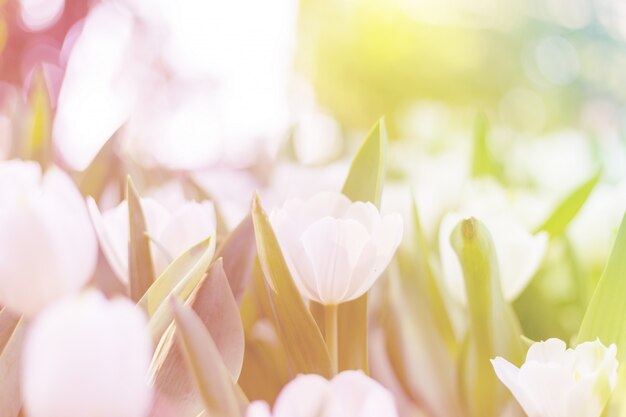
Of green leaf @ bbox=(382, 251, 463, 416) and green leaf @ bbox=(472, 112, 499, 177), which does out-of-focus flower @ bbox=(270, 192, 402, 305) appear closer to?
green leaf @ bbox=(382, 251, 463, 416)

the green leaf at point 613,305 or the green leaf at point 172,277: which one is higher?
the green leaf at point 613,305

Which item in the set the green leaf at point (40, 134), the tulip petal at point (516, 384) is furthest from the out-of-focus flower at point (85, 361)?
the green leaf at point (40, 134)

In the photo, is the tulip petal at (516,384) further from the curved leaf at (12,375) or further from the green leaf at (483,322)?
the curved leaf at (12,375)

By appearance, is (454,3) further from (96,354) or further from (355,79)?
(96,354)

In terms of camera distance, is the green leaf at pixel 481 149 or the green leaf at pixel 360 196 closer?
the green leaf at pixel 360 196

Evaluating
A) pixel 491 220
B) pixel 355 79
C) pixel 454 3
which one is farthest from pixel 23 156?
pixel 454 3

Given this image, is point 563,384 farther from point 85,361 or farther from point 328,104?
point 328,104
